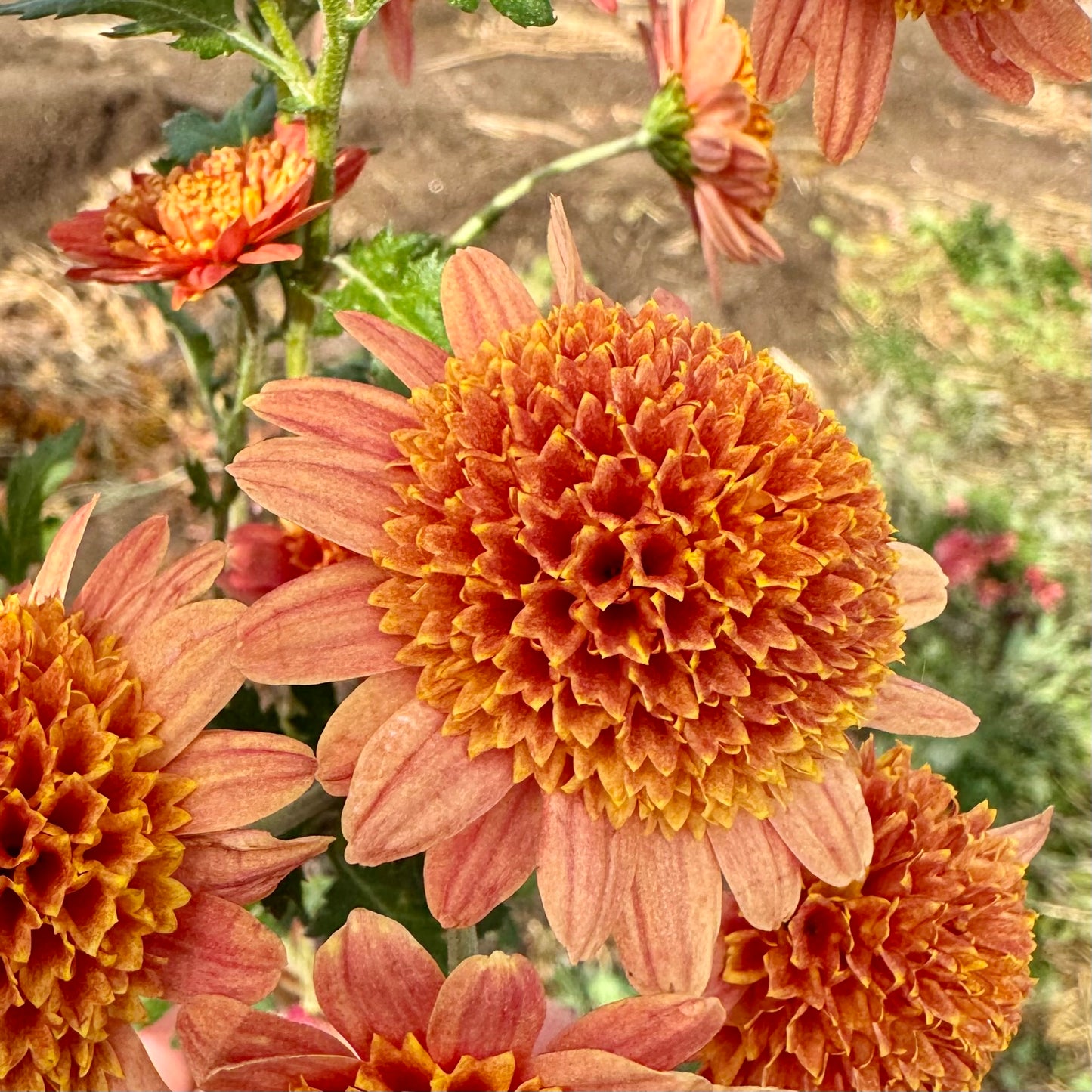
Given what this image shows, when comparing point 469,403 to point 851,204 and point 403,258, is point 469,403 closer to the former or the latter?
point 403,258

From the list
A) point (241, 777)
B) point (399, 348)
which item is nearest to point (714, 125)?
point (399, 348)

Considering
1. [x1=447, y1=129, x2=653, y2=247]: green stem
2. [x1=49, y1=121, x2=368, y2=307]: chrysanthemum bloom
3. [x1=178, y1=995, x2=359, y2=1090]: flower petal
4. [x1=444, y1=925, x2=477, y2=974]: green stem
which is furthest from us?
[x1=447, y1=129, x2=653, y2=247]: green stem

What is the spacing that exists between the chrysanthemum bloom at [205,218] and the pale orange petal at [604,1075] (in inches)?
19.4

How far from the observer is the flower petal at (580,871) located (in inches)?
19.1

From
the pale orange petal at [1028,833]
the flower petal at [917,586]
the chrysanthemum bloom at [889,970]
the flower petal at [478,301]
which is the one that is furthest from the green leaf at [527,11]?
the pale orange petal at [1028,833]

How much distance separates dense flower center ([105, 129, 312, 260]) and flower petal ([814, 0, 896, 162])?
1.11 feet

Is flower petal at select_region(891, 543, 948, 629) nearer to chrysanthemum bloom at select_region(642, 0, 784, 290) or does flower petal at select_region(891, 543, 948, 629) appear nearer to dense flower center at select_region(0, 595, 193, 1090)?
chrysanthemum bloom at select_region(642, 0, 784, 290)

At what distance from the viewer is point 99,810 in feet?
1.53

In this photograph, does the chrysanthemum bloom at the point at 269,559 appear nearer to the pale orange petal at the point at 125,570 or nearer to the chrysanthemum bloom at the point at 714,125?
the pale orange petal at the point at 125,570

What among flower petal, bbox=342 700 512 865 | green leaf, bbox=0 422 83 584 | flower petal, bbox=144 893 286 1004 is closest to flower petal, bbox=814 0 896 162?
flower petal, bbox=342 700 512 865

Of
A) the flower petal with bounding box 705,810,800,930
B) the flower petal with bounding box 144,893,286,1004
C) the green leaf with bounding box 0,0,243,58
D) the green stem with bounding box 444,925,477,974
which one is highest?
the green leaf with bounding box 0,0,243,58

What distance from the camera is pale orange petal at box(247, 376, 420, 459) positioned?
52cm

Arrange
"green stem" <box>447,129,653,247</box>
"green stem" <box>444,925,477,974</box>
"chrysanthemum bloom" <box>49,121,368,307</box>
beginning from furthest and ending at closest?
"green stem" <box>447,129,653,247</box>, "chrysanthemum bloom" <box>49,121,368,307</box>, "green stem" <box>444,925,477,974</box>

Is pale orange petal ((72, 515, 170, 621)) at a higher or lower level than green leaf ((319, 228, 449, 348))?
lower
